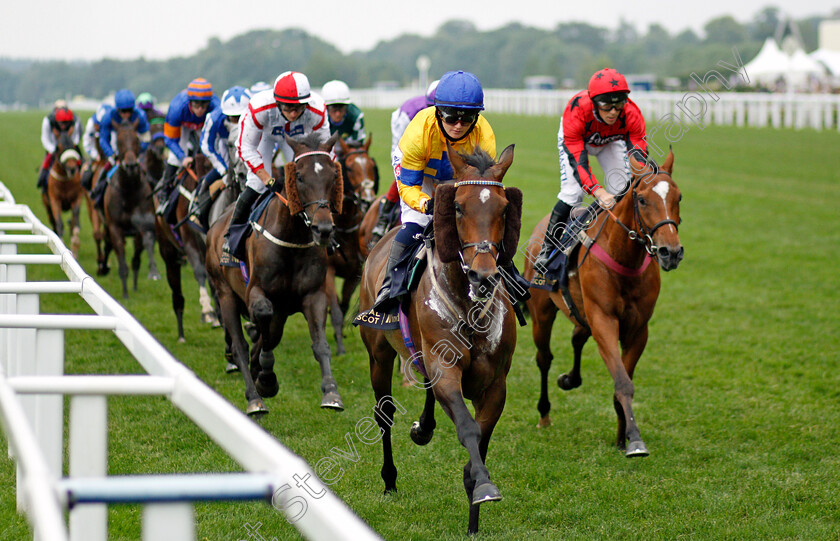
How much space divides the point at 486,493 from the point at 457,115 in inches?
72.4

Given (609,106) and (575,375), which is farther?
(575,375)

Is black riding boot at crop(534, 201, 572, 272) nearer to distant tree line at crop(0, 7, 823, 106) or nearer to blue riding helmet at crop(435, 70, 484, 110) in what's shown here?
blue riding helmet at crop(435, 70, 484, 110)

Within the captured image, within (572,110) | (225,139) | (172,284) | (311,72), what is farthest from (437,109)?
(311,72)

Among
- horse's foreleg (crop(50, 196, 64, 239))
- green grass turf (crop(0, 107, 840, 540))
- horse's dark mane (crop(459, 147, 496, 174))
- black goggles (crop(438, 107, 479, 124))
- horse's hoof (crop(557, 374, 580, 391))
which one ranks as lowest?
green grass turf (crop(0, 107, 840, 540))

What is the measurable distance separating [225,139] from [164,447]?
3.51 m

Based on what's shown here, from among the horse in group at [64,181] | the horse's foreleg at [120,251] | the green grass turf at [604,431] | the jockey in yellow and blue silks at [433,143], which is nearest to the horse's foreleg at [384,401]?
the green grass turf at [604,431]

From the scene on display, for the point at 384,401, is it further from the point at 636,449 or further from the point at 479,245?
the point at 479,245

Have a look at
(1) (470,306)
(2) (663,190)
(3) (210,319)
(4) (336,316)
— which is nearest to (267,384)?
(4) (336,316)

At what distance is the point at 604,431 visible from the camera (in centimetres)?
626

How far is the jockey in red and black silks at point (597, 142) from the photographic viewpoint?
5.80 metres

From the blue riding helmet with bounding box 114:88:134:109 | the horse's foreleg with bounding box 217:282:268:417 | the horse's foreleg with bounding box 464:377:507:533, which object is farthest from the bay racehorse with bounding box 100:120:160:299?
the horse's foreleg with bounding box 464:377:507:533

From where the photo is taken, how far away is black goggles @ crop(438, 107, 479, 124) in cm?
454

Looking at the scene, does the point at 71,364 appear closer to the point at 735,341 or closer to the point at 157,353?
the point at 157,353

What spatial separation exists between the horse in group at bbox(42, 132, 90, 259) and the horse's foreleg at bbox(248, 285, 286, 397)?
8.49 m
